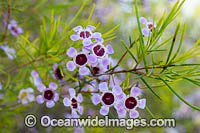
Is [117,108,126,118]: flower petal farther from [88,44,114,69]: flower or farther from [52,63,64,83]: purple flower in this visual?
[52,63,64,83]: purple flower

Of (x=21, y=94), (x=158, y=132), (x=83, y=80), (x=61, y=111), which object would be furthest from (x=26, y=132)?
(x=158, y=132)

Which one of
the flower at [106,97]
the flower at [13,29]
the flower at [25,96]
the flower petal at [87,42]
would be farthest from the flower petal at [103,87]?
the flower at [13,29]

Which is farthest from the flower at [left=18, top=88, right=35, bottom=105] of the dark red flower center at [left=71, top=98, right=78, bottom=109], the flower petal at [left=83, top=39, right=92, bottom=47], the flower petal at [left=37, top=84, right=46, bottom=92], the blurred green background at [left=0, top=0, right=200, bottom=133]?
the flower petal at [left=83, top=39, right=92, bottom=47]

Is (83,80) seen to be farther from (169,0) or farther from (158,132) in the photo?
(158,132)

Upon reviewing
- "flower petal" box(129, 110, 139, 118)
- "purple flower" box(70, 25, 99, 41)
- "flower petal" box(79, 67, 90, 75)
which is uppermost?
"purple flower" box(70, 25, 99, 41)

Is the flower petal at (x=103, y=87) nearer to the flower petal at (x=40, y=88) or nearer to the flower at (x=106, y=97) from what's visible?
the flower at (x=106, y=97)

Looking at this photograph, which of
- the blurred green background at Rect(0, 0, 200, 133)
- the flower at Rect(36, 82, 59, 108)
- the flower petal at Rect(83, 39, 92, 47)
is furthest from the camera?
the blurred green background at Rect(0, 0, 200, 133)

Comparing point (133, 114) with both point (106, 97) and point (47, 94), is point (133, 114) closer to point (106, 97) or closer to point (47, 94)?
point (106, 97)
